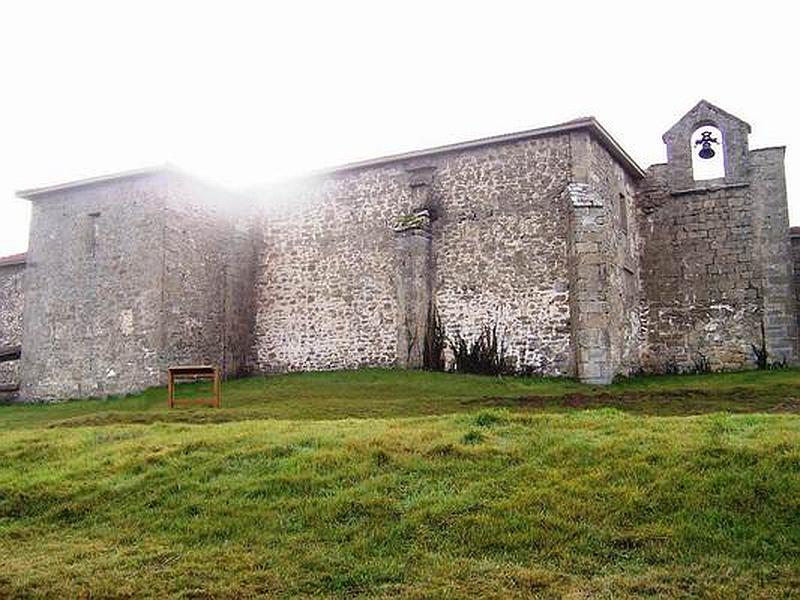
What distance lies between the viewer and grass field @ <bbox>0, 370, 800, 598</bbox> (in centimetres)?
602

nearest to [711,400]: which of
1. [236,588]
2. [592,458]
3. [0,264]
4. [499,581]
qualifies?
[592,458]

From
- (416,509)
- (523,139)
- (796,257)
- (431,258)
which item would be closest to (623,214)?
(523,139)

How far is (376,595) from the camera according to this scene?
5.80 m

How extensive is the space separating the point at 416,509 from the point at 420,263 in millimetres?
13226

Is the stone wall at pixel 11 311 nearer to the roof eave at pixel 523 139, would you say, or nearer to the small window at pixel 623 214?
the roof eave at pixel 523 139

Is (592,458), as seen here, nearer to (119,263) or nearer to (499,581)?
(499,581)

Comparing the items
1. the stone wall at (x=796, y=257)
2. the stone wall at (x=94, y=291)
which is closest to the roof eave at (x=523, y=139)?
the stone wall at (x=796, y=257)

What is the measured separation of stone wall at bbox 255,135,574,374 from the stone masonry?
0.04 metres

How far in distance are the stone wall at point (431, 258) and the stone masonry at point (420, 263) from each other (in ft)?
0.14

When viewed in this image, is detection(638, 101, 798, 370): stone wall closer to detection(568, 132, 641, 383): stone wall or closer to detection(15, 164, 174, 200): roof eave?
detection(568, 132, 641, 383): stone wall

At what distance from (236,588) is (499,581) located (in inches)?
74.0

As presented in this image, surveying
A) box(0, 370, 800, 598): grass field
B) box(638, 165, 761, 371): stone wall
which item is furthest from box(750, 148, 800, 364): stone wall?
box(0, 370, 800, 598): grass field

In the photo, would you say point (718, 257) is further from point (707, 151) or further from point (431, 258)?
point (431, 258)

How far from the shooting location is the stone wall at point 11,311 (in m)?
24.7
